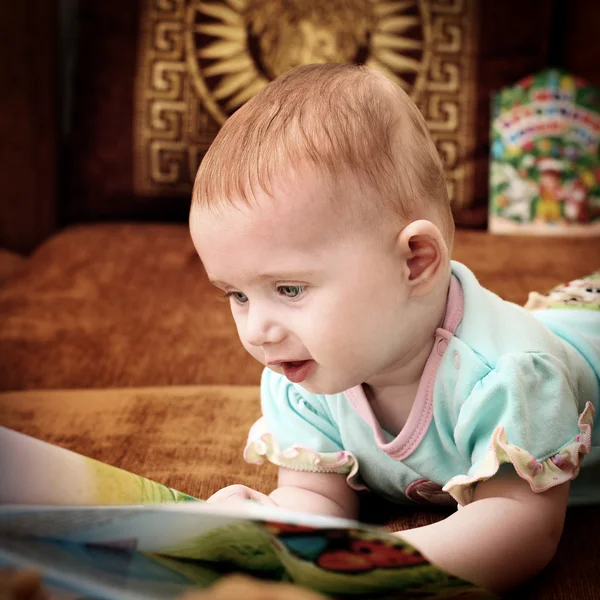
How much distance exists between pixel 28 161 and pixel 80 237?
0.80 ft

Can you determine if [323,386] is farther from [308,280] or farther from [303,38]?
[303,38]

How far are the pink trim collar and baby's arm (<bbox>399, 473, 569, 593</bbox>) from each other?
9 cm

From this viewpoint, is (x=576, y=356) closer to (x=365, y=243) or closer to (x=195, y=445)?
(x=365, y=243)

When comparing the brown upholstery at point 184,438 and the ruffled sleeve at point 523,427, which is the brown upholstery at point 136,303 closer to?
the brown upholstery at point 184,438

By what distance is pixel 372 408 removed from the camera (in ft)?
2.44

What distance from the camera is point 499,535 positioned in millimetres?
594

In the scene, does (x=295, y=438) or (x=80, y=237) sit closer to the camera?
(x=295, y=438)

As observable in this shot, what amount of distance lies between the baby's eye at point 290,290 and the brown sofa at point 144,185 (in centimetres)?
A: 49

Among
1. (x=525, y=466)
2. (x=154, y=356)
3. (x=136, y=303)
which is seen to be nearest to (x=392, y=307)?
(x=525, y=466)

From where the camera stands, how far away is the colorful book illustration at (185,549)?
0.43 m

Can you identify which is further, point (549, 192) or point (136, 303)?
point (549, 192)

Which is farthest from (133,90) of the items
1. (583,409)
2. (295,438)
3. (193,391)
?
(583,409)

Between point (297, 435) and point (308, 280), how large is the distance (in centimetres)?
21

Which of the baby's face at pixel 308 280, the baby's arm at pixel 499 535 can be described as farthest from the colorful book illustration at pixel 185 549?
the baby's face at pixel 308 280
